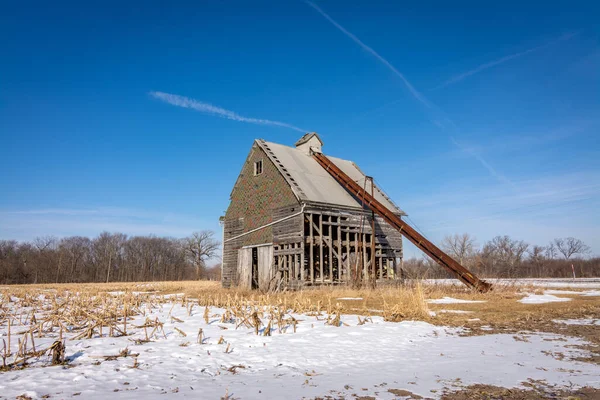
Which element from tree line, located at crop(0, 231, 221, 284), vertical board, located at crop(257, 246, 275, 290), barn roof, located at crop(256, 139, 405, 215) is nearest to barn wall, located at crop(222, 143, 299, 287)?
barn roof, located at crop(256, 139, 405, 215)

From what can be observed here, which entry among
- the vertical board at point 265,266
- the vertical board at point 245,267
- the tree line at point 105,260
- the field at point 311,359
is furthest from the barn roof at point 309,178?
the tree line at point 105,260

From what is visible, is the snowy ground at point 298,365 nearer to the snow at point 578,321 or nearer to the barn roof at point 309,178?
the snow at point 578,321

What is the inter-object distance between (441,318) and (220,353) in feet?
22.8

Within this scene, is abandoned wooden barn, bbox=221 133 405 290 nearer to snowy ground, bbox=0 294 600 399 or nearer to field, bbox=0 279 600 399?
field, bbox=0 279 600 399

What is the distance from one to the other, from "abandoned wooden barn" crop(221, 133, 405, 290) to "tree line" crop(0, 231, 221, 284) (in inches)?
2340

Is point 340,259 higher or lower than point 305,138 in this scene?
lower

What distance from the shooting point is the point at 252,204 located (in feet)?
91.3

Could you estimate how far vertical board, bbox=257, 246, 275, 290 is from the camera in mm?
24203

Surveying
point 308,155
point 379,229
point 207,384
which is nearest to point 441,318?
point 207,384

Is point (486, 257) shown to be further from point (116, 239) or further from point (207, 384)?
point (116, 239)

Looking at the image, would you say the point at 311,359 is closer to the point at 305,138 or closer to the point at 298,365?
the point at 298,365

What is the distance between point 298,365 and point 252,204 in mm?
22115

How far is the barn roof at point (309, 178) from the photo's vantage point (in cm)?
2467

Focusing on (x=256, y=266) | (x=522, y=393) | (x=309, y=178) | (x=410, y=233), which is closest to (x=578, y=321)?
(x=522, y=393)
